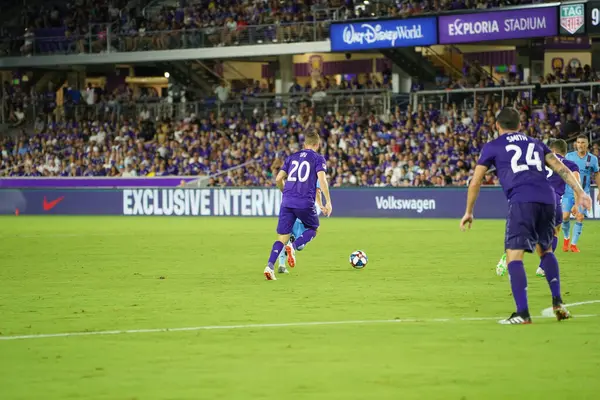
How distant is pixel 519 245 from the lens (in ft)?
33.4

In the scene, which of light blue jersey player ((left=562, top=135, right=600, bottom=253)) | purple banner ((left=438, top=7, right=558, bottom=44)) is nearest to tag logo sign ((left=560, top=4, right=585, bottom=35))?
purple banner ((left=438, top=7, right=558, bottom=44))

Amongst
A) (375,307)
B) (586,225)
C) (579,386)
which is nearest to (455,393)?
(579,386)

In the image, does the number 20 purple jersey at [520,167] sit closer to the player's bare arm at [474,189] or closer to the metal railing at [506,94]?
the player's bare arm at [474,189]

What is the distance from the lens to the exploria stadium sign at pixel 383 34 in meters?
44.2

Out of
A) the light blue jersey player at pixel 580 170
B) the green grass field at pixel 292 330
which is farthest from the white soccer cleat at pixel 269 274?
the light blue jersey player at pixel 580 170

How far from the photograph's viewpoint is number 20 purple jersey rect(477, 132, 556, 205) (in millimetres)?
10375

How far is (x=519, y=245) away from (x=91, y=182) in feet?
129

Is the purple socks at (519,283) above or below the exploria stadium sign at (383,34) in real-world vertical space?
below

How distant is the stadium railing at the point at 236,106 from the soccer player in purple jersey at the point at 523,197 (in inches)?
1373

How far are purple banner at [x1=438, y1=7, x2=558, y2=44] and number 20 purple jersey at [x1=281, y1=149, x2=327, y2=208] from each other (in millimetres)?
26338

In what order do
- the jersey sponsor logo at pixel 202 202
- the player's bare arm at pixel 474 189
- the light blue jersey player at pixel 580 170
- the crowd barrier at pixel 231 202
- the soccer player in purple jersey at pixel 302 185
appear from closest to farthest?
the player's bare arm at pixel 474 189
the soccer player in purple jersey at pixel 302 185
the light blue jersey player at pixel 580 170
the crowd barrier at pixel 231 202
the jersey sponsor logo at pixel 202 202

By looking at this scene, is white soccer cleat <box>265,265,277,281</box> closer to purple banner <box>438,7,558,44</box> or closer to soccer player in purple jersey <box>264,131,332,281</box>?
soccer player in purple jersey <box>264,131,332,281</box>

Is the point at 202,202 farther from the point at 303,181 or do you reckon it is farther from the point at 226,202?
the point at 303,181

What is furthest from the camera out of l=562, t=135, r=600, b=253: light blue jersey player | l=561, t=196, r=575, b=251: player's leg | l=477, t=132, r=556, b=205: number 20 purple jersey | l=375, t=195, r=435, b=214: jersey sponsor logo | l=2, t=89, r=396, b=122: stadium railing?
l=2, t=89, r=396, b=122: stadium railing
